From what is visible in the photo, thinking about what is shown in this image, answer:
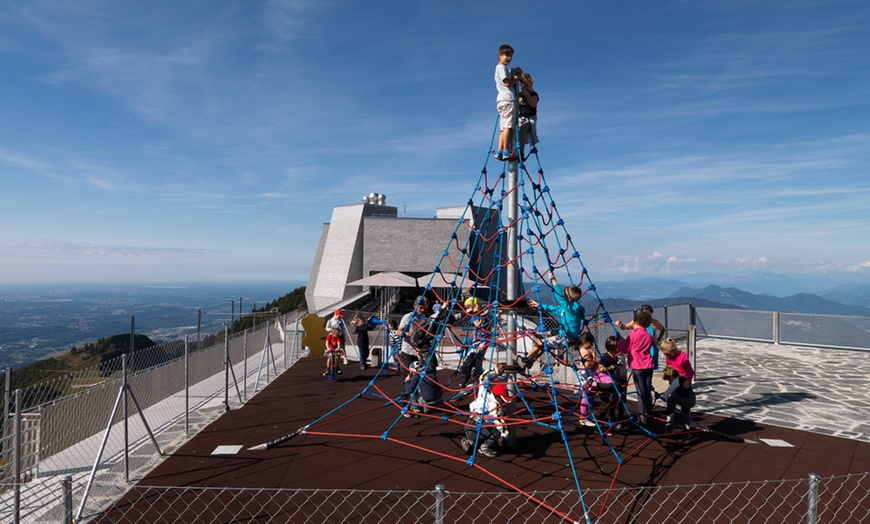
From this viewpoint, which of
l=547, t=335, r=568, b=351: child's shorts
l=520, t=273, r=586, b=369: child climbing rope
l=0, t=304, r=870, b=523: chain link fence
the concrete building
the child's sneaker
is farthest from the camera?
the concrete building

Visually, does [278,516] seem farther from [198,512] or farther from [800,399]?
[800,399]

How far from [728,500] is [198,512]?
5.08m

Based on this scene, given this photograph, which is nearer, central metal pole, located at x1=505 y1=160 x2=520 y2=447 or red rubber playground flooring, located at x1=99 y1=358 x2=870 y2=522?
red rubber playground flooring, located at x1=99 y1=358 x2=870 y2=522

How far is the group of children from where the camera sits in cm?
674

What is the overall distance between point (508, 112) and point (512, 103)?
0.40ft

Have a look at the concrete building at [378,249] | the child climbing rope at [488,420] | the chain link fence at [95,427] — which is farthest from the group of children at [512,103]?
the concrete building at [378,249]

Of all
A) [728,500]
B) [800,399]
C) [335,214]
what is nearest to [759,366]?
[800,399]

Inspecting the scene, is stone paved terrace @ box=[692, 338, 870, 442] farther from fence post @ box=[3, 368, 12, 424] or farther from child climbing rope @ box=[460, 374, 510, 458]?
fence post @ box=[3, 368, 12, 424]

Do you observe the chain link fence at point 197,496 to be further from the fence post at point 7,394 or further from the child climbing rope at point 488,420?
the child climbing rope at point 488,420

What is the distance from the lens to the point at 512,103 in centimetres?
682

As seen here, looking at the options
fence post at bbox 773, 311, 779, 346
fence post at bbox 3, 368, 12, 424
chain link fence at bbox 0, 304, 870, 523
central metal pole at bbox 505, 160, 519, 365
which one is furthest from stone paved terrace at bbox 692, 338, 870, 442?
fence post at bbox 3, 368, 12, 424

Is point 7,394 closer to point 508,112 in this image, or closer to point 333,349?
point 508,112

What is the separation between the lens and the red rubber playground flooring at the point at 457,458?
5688mm

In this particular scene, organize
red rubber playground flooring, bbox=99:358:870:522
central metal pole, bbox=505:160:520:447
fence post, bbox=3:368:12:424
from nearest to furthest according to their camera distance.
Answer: fence post, bbox=3:368:12:424 → red rubber playground flooring, bbox=99:358:870:522 → central metal pole, bbox=505:160:520:447
